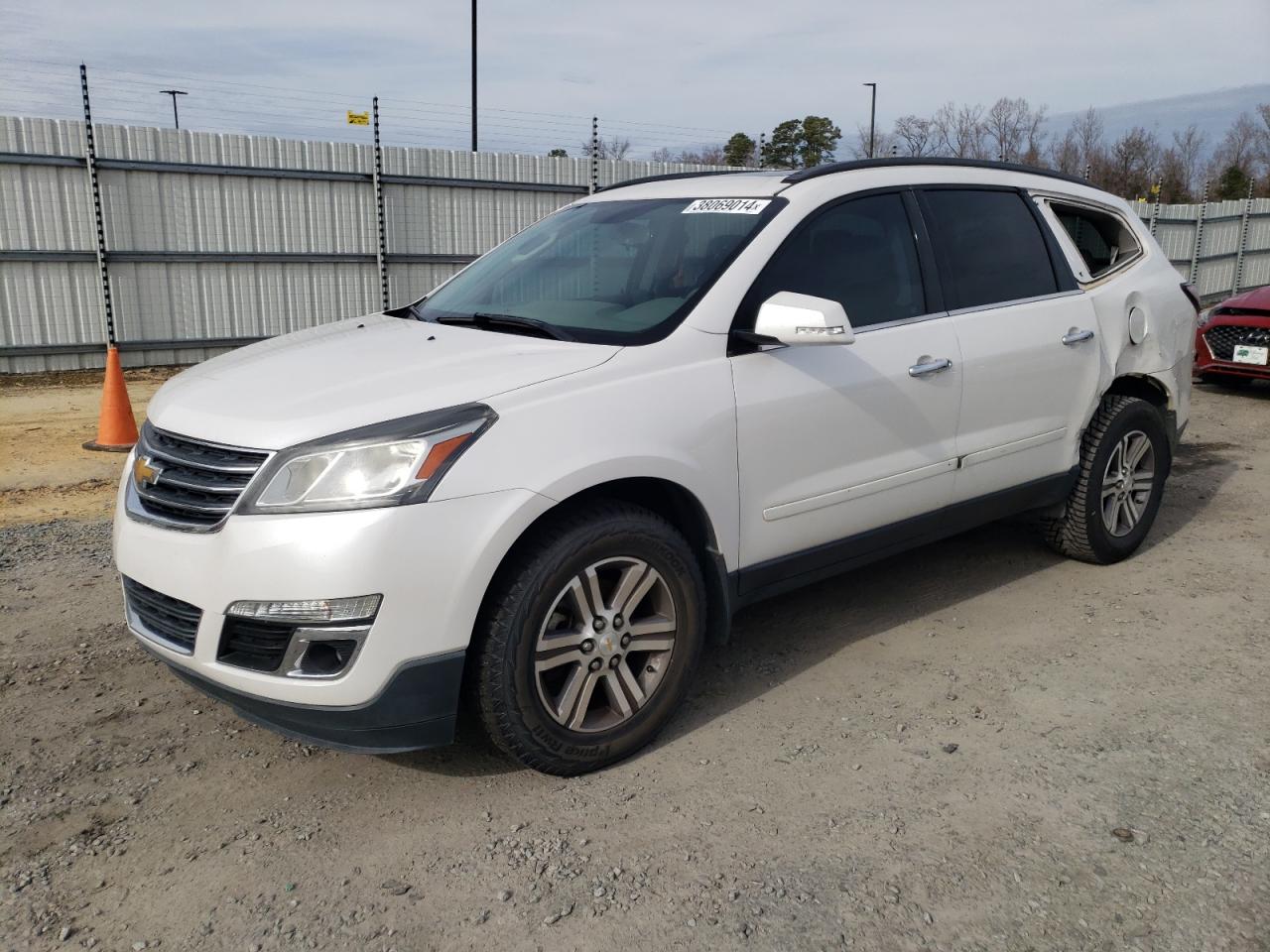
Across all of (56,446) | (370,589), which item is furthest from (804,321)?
(56,446)

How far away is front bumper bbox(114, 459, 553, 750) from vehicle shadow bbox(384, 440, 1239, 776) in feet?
1.79

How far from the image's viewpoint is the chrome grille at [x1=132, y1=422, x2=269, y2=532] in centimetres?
289

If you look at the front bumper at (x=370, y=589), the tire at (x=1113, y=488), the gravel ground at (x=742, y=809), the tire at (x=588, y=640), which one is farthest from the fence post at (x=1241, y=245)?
the front bumper at (x=370, y=589)

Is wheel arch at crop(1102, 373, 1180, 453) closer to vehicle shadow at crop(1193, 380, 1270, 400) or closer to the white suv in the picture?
the white suv

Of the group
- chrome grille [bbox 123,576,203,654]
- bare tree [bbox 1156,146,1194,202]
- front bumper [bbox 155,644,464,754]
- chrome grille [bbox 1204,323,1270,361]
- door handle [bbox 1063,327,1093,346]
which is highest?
bare tree [bbox 1156,146,1194,202]

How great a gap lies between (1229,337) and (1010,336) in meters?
6.93

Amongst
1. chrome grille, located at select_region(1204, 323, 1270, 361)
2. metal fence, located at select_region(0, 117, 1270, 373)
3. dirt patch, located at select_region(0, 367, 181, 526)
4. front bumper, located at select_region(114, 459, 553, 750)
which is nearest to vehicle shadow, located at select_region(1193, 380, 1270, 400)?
chrome grille, located at select_region(1204, 323, 1270, 361)

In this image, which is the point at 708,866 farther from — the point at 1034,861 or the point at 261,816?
the point at 261,816

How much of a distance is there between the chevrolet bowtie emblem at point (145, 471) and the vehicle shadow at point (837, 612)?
1.12 meters

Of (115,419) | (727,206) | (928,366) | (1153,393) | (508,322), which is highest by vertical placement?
(727,206)

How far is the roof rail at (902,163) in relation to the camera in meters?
3.96

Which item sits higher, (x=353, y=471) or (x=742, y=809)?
(x=353, y=471)

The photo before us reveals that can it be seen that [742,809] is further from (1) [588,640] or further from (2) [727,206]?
(2) [727,206]

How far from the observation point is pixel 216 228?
39.4 ft
